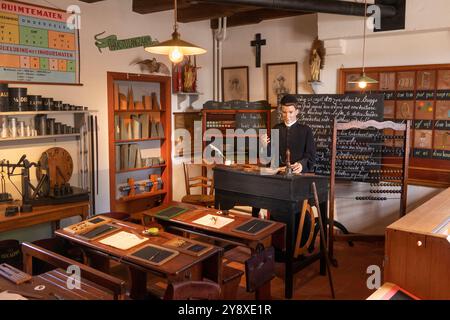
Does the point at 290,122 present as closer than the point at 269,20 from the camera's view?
Yes

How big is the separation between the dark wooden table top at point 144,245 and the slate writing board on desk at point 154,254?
0.08 ft

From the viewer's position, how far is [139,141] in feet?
20.2

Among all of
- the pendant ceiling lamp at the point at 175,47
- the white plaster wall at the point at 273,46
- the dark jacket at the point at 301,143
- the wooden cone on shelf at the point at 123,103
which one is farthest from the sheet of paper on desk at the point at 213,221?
the white plaster wall at the point at 273,46

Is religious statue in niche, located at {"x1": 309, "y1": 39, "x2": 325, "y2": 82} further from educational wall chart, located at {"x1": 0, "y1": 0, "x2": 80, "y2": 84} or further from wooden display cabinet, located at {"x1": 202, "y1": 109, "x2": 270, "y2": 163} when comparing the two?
educational wall chart, located at {"x1": 0, "y1": 0, "x2": 80, "y2": 84}

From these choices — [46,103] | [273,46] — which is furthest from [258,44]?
→ [46,103]

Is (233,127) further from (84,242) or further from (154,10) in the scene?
(84,242)

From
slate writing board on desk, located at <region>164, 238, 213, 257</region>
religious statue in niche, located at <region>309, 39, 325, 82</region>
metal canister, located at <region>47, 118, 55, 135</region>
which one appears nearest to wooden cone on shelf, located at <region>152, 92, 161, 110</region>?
metal canister, located at <region>47, 118, 55, 135</region>

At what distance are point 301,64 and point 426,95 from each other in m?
1.79

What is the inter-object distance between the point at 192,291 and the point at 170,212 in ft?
5.12

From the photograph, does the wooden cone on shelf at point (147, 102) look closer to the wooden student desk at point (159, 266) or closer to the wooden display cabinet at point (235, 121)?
the wooden display cabinet at point (235, 121)

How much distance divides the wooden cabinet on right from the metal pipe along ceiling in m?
2.63

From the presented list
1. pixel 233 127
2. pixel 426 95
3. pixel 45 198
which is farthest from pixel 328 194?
pixel 45 198

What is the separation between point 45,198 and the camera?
434cm

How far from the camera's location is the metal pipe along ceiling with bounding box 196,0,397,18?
4.11 meters
